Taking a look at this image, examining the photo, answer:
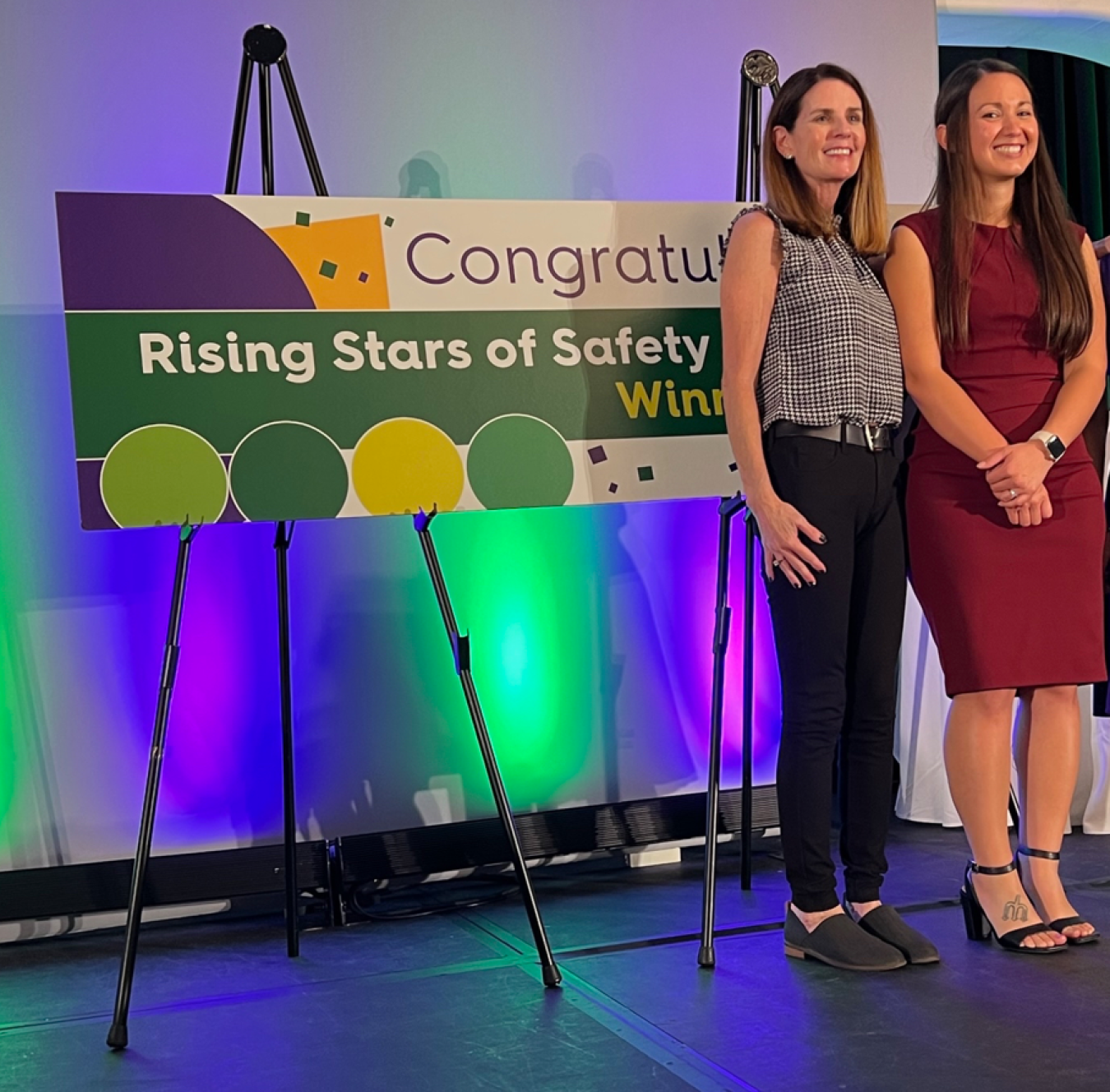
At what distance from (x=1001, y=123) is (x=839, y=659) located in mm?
1028

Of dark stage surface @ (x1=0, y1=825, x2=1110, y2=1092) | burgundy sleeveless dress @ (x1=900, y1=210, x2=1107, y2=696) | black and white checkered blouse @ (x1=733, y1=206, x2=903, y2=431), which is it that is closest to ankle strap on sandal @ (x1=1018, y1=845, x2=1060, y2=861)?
dark stage surface @ (x1=0, y1=825, x2=1110, y2=1092)

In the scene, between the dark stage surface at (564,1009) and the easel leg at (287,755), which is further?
the easel leg at (287,755)

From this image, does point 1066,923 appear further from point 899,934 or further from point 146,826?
point 146,826

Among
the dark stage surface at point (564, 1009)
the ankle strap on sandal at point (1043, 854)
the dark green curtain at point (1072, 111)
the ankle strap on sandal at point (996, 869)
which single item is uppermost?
the dark green curtain at point (1072, 111)

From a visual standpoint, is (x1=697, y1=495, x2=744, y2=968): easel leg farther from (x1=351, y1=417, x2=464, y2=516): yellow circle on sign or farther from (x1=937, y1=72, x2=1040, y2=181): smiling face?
(x1=937, y1=72, x2=1040, y2=181): smiling face

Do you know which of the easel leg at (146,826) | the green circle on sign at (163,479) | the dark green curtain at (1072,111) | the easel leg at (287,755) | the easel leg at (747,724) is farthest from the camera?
the dark green curtain at (1072,111)

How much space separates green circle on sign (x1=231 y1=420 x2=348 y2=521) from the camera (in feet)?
8.74

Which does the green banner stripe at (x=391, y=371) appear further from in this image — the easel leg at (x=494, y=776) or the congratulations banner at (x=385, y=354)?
the easel leg at (x=494, y=776)

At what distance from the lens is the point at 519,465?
2805mm

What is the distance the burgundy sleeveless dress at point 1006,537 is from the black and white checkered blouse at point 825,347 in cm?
16

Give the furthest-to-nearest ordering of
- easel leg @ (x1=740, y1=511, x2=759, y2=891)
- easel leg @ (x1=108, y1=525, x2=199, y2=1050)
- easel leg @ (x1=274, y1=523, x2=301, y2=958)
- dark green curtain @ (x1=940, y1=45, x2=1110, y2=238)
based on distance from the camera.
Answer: dark green curtain @ (x1=940, y1=45, x2=1110, y2=238) → easel leg @ (x1=740, y1=511, x2=759, y2=891) → easel leg @ (x1=274, y1=523, x2=301, y2=958) → easel leg @ (x1=108, y1=525, x2=199, y2=1050)

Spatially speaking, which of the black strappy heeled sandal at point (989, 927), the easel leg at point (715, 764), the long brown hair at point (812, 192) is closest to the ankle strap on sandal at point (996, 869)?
the black strappy heeled sandal at point (989, 927)

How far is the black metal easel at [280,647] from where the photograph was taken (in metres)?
2.52

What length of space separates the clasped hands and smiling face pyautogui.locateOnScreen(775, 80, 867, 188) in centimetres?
59
